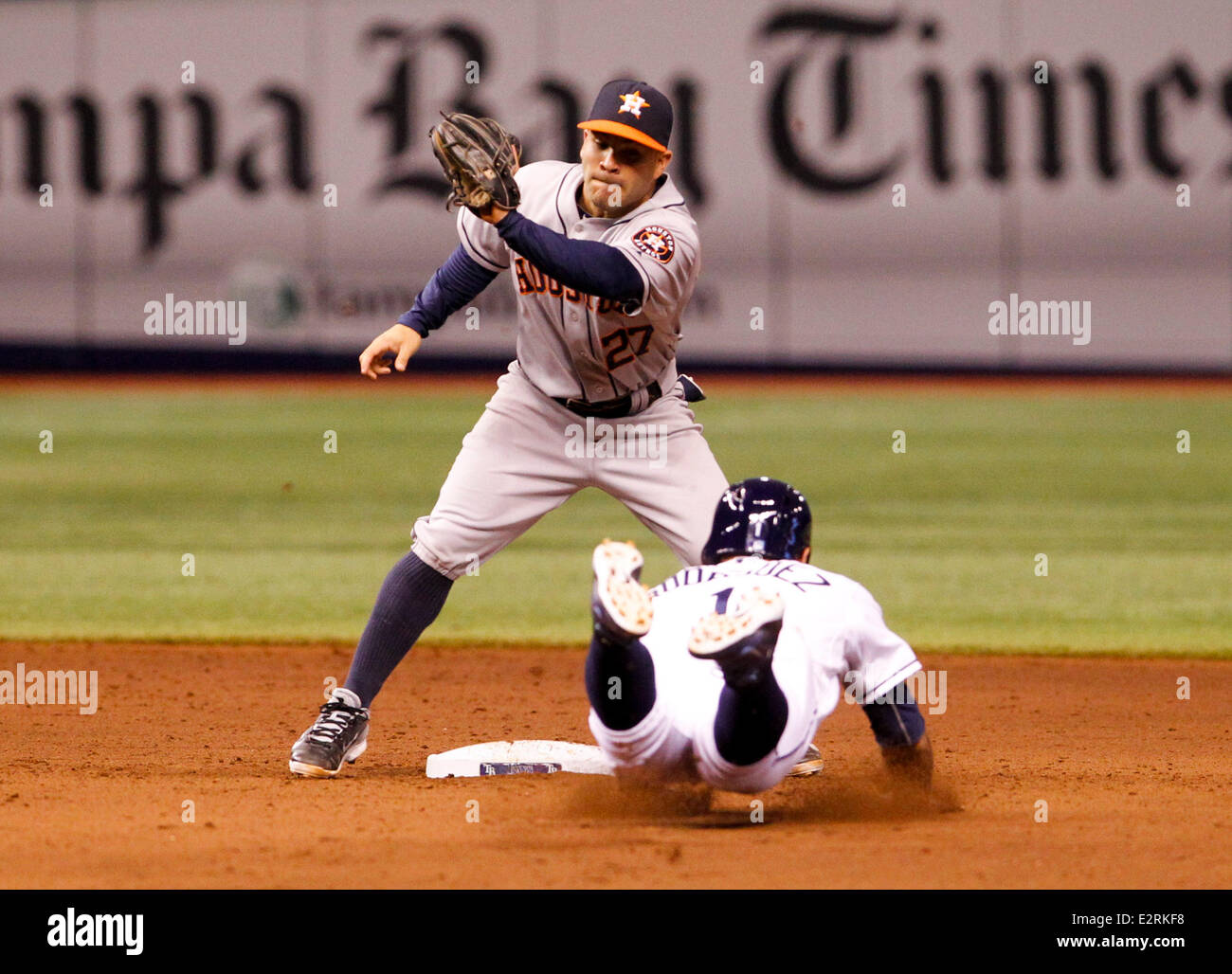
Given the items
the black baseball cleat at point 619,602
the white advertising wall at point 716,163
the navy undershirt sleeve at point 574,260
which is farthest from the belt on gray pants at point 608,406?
the white advertising wall at point 716,163

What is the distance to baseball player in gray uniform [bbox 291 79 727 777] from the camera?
446 cm

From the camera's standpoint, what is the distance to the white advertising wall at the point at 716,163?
17.7 m

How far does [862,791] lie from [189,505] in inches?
284

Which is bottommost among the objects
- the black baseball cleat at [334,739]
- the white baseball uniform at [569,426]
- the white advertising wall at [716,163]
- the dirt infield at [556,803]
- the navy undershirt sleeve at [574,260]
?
the dirt infield at [556,803]

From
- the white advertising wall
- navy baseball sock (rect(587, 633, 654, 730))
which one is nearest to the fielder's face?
navy baseball sock (rect(587, 633, 654, 730))

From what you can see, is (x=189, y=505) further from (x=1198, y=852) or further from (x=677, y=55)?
(x=677, y=55)

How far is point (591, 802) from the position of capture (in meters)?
4.19

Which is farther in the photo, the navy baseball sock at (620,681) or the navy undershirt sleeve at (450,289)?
the navy undershirt sleeve at (450,289)

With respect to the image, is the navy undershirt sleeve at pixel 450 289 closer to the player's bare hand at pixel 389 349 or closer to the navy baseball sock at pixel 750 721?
the player's bare hand at pixel 389 349

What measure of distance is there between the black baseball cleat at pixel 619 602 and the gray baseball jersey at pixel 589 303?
1.03 meters

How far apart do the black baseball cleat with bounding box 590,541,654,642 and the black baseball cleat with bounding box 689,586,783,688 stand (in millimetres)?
114

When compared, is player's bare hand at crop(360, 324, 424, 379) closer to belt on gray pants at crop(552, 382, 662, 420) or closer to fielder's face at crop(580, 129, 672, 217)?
belt on gray pants at crop(552, 382, 662, 420)

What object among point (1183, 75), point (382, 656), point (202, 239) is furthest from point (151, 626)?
point (1183, 75)

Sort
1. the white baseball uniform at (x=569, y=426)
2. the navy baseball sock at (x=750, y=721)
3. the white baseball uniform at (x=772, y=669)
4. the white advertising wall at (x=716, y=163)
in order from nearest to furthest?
the navy baseball sock at (x=750, y=721)
the white baseball uniform at (x=772, y=669)
the white baseball uniform at (x=569, y=426)
the white advertising wall at (x=716, y=163)
